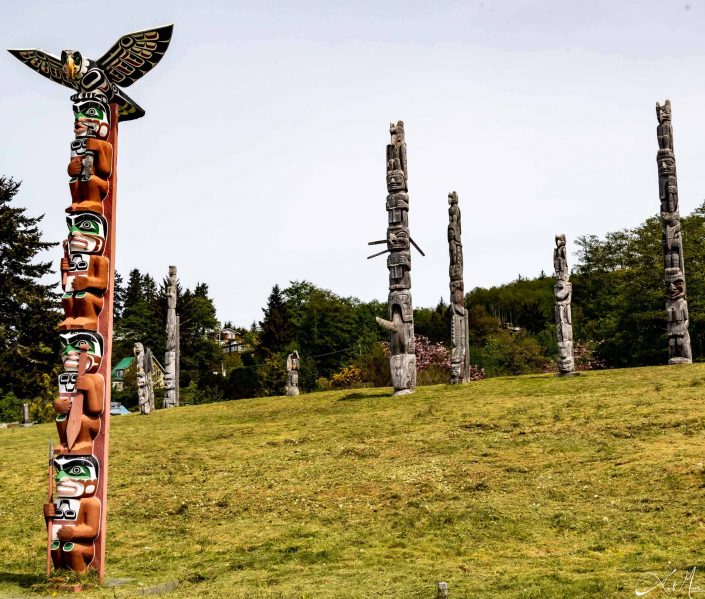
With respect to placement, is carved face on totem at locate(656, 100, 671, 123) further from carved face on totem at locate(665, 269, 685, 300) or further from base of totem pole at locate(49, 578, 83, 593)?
base of totem pole at locate(49, 578, 83, 593)

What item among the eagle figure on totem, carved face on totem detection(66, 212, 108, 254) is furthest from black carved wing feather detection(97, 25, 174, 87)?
carved face on totem detection(66, 212, 108, 254)

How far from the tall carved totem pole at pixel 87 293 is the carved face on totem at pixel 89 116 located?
2cm

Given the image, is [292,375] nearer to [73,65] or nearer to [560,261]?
[560,261]

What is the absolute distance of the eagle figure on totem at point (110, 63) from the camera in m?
13.2

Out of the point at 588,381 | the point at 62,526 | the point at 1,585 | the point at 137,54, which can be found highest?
the point at 137,54

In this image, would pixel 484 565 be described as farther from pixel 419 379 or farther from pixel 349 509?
pixel 419 379

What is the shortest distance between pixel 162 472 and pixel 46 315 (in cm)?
2901

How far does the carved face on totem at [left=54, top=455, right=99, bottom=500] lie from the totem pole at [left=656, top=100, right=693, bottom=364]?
72.7ft

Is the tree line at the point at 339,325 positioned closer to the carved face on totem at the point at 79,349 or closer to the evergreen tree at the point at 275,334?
the evergreen tree at the point at 275,334

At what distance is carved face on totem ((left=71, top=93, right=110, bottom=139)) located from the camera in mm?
13297

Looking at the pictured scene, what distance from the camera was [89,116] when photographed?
525 inches

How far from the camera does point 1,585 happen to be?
40.0 ft

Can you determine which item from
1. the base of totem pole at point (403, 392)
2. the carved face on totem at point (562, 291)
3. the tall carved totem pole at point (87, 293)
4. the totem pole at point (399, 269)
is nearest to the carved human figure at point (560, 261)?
the carved face on totem at point (562, 291)

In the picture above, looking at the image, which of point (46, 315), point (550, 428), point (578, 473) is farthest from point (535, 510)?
point (46, 315)
